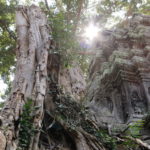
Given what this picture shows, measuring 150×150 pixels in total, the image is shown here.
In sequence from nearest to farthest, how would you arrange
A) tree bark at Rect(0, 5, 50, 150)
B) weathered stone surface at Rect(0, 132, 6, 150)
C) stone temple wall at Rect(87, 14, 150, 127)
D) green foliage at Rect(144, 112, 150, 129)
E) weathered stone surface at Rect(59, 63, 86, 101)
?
weathered stone surface at Rect(0, 132, 6, 150), tree bark at Rect(0, 5, 50, 150), green foliage at Rect(144, 112, 150, 129), stone temple wall at Rect(87, 14, 150, 127), weathered stone surface at Rect(59, 63, 86, 101)

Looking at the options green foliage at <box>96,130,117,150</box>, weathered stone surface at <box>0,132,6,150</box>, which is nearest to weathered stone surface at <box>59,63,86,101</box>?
green foliage at <box>96,130,117,150</box>

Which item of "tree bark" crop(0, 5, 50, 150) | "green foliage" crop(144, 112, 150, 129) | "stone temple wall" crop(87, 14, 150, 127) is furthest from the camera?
"stone temple wall" crop(87, 14, 150, 127)

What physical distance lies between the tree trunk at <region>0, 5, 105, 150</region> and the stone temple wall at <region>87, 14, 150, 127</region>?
36.2 inches

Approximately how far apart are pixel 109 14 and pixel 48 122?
24.3ft

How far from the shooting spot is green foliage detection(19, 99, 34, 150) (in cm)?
267

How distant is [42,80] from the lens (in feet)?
12.2

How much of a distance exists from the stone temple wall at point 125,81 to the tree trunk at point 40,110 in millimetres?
920

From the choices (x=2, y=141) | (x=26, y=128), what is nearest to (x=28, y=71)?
(x=26, y=128)

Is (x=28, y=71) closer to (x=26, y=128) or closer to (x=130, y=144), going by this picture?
(x=26, y=128)

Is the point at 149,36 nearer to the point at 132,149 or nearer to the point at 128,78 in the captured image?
the point at 128,78

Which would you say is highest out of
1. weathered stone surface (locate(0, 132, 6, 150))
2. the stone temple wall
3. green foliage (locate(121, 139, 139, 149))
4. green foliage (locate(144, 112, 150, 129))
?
the stone temple wall

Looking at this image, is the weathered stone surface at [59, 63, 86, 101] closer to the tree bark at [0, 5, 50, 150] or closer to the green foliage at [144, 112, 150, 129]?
the tree bark at [0, 5, 50, 150]

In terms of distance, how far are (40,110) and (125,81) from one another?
2265mm

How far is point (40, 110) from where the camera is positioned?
310cm
